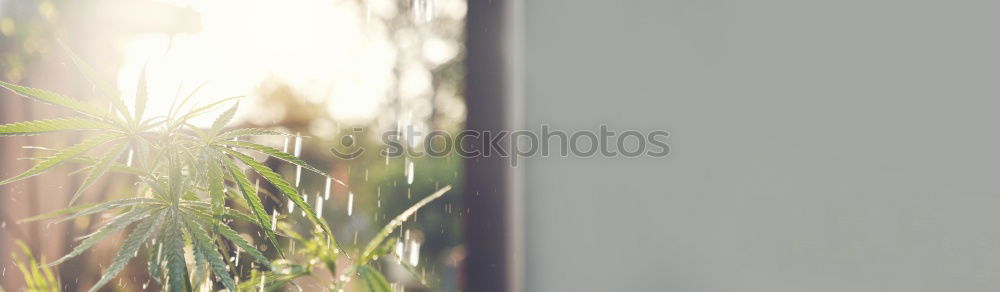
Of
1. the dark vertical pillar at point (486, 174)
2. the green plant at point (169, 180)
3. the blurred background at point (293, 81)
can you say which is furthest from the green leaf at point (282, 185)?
the dark vertical pillar at point (486, 174)

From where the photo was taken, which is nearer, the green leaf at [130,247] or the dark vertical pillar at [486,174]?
the green leaf at [130,247]

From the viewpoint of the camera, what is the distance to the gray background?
660mm

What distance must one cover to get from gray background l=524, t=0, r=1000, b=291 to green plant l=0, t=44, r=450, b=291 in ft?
1.66

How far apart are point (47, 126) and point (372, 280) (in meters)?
0.43

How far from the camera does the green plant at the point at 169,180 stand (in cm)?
75

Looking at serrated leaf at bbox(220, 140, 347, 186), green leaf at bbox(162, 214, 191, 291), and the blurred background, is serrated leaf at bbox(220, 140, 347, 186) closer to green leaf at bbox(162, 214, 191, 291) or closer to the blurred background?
green leaf at bbox(162, 214, 191, 291)

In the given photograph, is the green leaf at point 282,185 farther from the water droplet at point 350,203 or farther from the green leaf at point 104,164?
the water droplet at point 350,203

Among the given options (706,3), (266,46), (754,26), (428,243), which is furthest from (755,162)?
(428,243)

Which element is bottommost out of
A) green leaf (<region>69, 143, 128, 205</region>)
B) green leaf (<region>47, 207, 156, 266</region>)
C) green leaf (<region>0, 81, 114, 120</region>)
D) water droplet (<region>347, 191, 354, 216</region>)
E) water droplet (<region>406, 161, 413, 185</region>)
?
water droplet (<region>347, 191, 354, 216</region>)

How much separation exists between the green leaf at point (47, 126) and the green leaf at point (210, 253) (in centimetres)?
17

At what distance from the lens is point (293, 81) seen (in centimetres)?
507

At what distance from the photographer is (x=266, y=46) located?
3.82m

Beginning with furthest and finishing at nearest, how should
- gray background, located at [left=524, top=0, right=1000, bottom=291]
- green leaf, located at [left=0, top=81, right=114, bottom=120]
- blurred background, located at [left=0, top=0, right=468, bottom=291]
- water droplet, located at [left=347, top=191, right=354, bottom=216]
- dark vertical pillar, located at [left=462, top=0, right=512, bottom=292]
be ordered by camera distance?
water droplet, located at [left=347, top=191, right=354, bottom=216]
blurred background, located at [left=0, top=0, right=468, bottom=291]
dark vertical pillar, located at [left=462, top=0, right=512, bottom=292]
green leaf, located at [left=0, top=81, right=114, bottom=120]
gray background, located at [left=524, top=0, right=1000, bottom=291]

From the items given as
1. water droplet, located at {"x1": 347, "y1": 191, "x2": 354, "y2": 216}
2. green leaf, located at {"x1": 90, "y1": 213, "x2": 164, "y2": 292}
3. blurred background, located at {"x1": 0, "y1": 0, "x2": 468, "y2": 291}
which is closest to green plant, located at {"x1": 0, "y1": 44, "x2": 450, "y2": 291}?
green leaf, located at {"x1": 90, "y1": 213, "x2": 164, "y2": 292}
